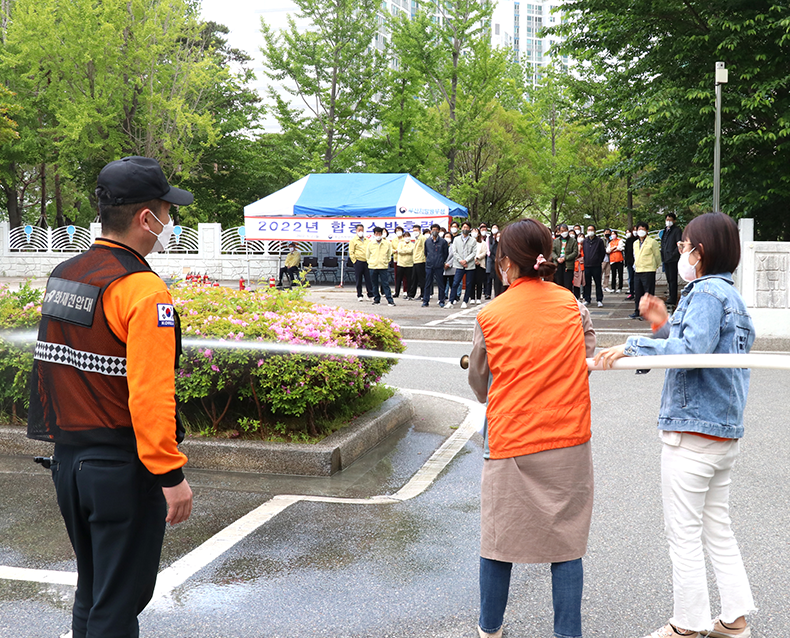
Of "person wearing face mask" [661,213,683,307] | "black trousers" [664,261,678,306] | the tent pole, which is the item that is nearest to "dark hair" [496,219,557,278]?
"person wearing face mask" [661,213,683,307]

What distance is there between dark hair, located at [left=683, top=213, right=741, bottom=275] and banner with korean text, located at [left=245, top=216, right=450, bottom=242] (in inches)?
862

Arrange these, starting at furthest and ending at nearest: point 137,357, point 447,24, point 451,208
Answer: point 447,24
point 451,208
point 137,357

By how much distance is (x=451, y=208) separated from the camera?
25.6 m

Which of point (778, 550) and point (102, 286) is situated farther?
point (778, 550)

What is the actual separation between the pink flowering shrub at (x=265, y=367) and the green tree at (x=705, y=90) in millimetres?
11096

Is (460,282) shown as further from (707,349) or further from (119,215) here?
(119,215)

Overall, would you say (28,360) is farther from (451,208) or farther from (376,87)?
(376,87)

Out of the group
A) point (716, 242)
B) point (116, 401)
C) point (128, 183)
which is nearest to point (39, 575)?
point (116, 401)

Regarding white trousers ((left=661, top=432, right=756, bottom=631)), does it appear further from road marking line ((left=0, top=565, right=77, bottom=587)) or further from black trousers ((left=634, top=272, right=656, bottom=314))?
black trousers ((left=634, top=272, right=656, bottom=314))

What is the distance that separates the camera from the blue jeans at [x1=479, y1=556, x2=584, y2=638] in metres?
3.04

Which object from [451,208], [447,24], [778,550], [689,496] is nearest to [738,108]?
[451,208]

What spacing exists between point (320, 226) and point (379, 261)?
21.0 feet

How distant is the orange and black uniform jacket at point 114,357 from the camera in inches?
96.9

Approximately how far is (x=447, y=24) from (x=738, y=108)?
23087 mm
